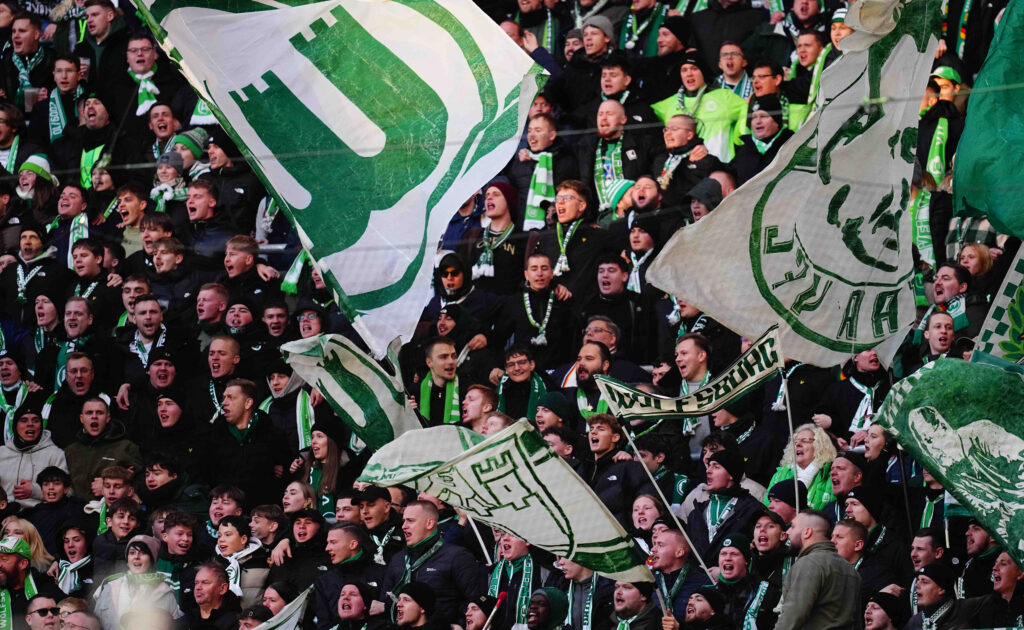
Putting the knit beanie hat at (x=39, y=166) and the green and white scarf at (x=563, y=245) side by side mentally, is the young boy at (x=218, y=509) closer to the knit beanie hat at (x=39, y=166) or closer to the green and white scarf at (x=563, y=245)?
the green and white scarf at (x=563, y=245)

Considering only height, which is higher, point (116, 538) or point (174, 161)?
point (174, 161)

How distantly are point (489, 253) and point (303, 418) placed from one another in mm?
1685

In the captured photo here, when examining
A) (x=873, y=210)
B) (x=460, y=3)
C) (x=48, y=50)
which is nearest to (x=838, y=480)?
(x=873, y=210)

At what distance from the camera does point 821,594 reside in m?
8.34

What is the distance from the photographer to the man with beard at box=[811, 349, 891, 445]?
36.6 ft

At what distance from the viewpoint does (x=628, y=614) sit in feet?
34.0

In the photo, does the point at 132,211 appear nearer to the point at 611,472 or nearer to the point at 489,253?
the point at 489,253

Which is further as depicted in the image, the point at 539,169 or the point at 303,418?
the point at 539,169

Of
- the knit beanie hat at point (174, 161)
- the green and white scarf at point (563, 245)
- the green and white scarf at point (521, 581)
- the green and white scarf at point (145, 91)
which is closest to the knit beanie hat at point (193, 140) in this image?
the knit beanie hat at point (174, 161)

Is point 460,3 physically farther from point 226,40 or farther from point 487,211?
point 487,211

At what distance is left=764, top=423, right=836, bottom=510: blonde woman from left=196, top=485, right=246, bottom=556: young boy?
11.7 feet

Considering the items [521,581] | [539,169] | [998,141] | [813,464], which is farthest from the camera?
[539,169]

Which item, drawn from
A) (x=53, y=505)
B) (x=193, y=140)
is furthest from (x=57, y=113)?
(x=53, y=505)

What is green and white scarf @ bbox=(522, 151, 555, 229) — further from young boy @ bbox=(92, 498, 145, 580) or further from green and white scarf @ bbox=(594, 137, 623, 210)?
young boy @ bbox=(92, 498, 145, 580)
